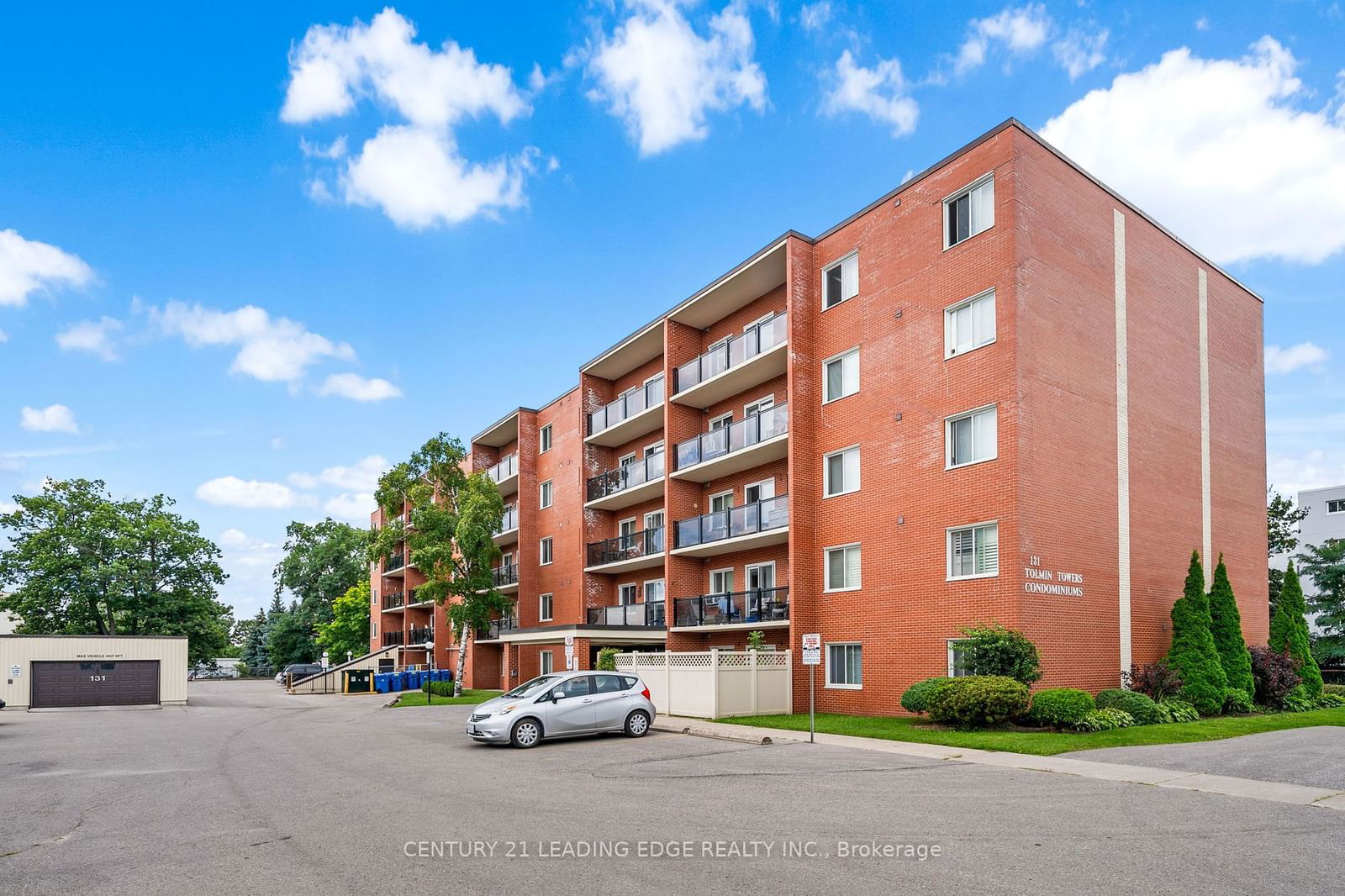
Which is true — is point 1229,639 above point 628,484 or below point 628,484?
below

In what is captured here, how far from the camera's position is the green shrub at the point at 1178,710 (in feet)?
70.0

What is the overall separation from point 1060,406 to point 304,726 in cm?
2122

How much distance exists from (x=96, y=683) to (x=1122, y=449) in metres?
42.1

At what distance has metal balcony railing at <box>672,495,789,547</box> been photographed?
27984 mm

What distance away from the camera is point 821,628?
26500 millimetres

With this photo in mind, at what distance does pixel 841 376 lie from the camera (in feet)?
89.9

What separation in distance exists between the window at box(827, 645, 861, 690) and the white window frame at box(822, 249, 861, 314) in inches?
373

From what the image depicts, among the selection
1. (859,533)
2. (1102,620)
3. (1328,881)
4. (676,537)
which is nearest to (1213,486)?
(1102,620)

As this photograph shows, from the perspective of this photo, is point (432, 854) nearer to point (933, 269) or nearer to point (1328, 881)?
point (1328, 881)

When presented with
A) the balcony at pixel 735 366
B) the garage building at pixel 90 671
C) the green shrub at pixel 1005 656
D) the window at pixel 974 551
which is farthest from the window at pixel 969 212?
the garage building at pixel 90 671

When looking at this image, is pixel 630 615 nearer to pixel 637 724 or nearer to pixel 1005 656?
pixel 637 724

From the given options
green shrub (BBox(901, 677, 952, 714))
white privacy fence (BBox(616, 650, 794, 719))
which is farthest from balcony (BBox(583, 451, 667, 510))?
green shrub (BBox(901, 677, 952, 714))

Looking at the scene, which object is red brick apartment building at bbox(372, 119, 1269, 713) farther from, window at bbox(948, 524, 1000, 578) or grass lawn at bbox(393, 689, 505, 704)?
grass lawn at bbox(393, 689, 505, 704)

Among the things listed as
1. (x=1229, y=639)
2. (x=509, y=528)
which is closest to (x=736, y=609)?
(x=1229, y=639)
